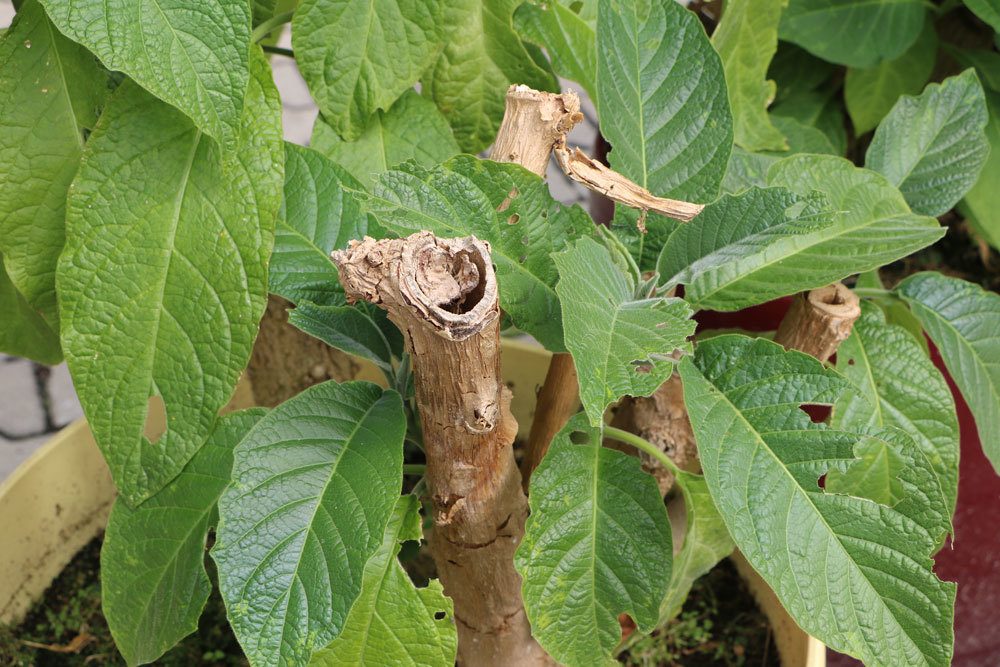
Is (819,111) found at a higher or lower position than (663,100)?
lower

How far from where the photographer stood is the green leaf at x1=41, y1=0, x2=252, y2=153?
48cm

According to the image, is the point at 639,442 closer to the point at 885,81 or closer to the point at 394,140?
the point at 394,140

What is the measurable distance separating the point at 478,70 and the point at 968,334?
16.5 inches

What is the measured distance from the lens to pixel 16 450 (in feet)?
4.48

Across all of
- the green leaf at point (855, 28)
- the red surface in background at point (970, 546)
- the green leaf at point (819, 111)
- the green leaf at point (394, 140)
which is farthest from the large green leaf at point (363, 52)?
the green leaf at point (819, 111)

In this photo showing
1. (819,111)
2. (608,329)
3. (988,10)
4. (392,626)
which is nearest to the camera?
(608,329)

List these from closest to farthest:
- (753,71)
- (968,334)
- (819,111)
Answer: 1. (968,334)
2. (753,71)
3. (819,111)

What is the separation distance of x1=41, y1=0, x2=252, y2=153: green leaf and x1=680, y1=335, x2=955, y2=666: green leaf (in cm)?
31

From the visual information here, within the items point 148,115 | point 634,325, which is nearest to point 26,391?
point 148,115

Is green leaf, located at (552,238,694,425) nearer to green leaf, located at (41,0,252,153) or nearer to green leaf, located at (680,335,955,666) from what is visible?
green leaf, located at (680,335,955,666)

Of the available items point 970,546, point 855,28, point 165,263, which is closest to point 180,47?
point 165,263

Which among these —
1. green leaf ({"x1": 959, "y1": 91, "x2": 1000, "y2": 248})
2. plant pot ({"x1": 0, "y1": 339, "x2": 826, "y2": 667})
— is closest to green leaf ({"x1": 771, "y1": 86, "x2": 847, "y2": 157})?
green leaf ({"x1": 959, "y1": 91, "x2": 1000, "y2": 248})

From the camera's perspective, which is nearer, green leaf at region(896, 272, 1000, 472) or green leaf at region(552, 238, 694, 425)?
green leaf at region(552, 238, 694, 425)

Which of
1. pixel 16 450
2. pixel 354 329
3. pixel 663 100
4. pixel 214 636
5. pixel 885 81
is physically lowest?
pixel 16 450
